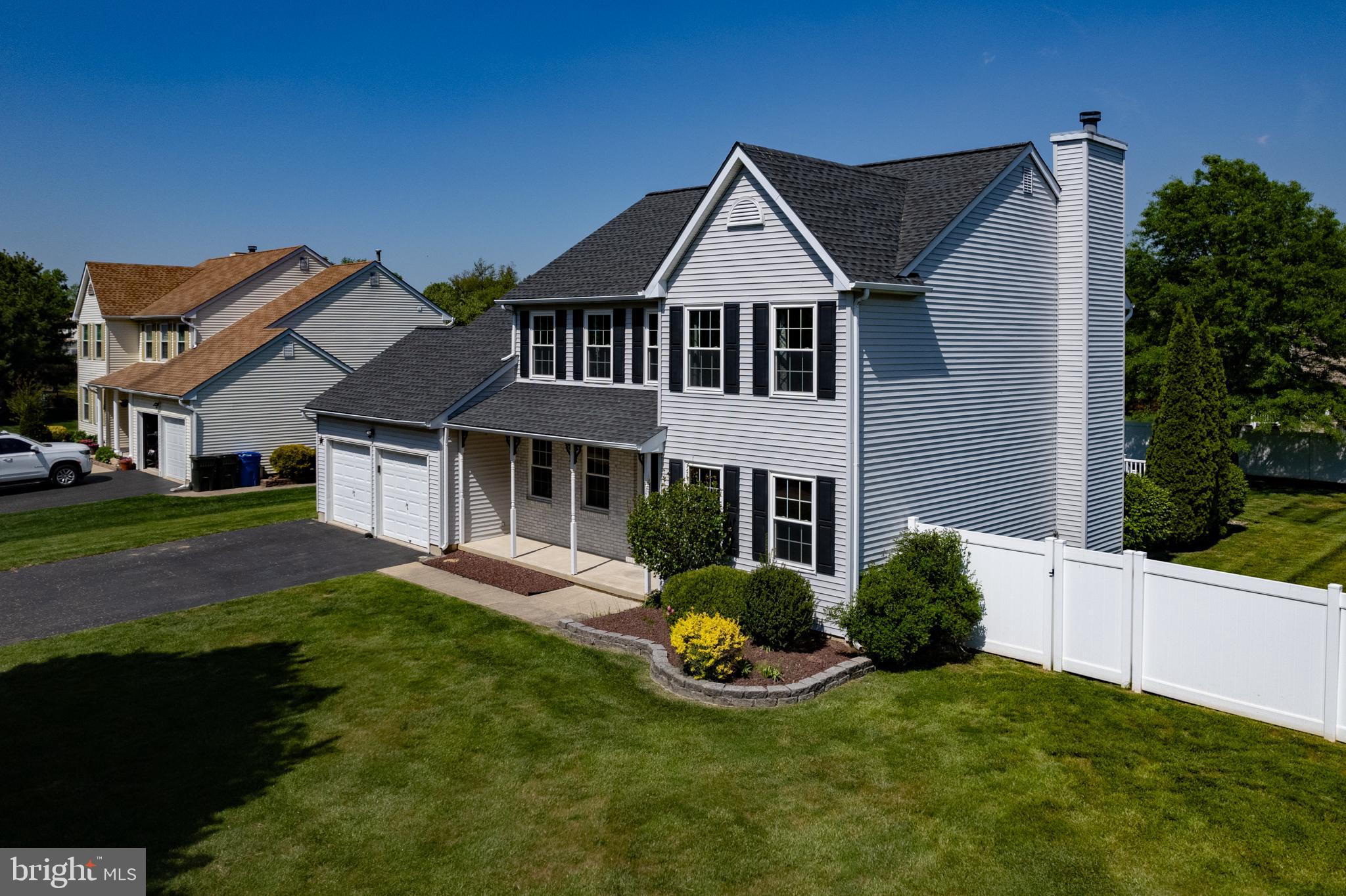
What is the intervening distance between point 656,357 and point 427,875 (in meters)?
13.0

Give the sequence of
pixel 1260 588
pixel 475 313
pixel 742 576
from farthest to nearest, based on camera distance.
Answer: pixel 475 313 → pixel 742 576 → pixel 1260 588

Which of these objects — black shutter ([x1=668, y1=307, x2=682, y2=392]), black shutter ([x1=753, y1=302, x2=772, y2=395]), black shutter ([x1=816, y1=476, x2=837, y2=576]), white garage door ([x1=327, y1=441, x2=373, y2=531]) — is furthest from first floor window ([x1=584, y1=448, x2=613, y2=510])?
white garage door ([x1=327, y1=441, x2=373, y2=531])

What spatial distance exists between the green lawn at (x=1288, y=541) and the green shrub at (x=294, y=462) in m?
27.9

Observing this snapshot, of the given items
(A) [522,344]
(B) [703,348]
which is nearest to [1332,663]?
(B) [703,348]

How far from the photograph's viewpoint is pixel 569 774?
10.7 meters

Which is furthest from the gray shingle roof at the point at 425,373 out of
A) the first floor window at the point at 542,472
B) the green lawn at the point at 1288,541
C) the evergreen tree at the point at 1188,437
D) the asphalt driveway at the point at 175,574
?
the green lawn at the point at 1288,541

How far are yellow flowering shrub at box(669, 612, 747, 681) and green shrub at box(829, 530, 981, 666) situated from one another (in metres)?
2.09

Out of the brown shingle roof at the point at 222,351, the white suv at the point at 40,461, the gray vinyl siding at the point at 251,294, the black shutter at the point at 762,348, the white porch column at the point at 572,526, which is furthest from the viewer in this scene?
the gray vinyl siding at the point at 251,294

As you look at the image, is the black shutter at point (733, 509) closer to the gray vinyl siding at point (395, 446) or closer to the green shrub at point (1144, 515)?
the gray vinyl siding at point (395, 446)

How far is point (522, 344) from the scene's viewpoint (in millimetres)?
23266

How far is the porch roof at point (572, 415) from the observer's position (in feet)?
60.0

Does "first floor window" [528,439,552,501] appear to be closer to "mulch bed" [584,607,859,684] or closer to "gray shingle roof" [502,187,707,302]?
"gray shingle roof" [502,187,707,302]

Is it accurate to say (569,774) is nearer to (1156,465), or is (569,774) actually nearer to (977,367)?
(977,367)

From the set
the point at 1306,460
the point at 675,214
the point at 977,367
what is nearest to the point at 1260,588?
the point at 977,367
